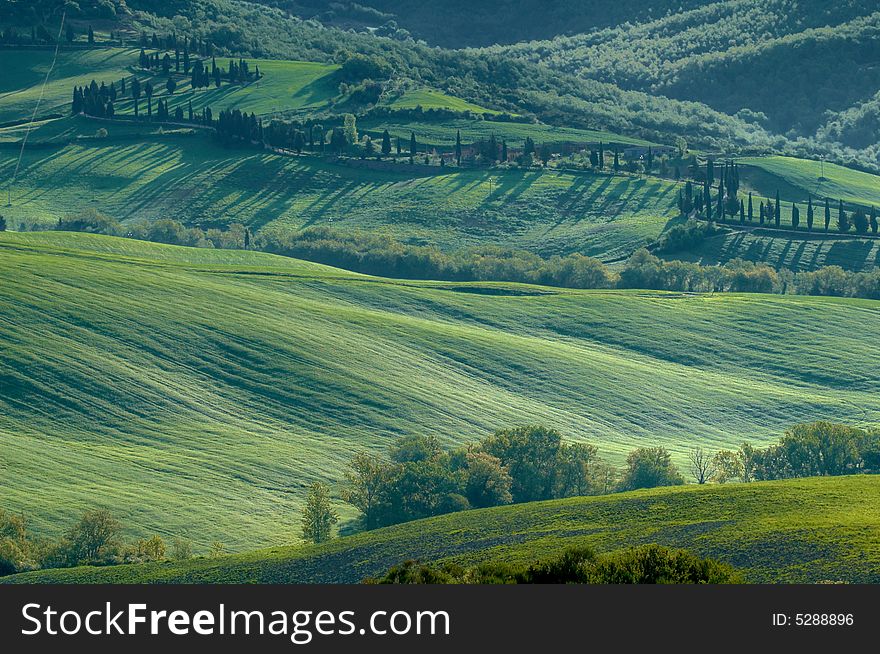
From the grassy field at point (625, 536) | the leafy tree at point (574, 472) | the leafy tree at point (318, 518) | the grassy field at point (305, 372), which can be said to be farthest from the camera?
the grassy field at point (305, 372)

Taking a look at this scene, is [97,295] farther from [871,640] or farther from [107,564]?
[871,640]

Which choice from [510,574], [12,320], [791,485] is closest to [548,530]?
[791,485]

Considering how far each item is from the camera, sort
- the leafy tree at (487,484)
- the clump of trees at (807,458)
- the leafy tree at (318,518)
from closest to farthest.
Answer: the leafy tree at (318,518)
the leafy tree at (487,484)
the clump of trees at (807,458)

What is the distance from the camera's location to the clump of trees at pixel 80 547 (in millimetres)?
89188

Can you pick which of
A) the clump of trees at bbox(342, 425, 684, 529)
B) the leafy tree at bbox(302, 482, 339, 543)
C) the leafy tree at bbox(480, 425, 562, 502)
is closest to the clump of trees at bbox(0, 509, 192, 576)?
the leafy tree at bbox(302, 482, 339, 543)

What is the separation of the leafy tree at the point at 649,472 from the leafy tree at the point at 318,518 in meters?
24.5

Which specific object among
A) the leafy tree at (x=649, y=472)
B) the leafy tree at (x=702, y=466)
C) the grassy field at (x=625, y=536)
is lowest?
the leafy tree at (x=702, y=466)

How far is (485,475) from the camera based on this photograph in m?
108

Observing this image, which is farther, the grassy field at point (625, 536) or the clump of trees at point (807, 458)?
the clump of trees at point (807, 458)

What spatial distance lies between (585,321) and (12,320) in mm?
66125

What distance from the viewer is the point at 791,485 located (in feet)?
288

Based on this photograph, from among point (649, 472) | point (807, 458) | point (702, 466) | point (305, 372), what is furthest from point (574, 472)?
point (305, 372)

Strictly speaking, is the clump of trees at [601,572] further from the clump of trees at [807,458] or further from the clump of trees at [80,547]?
the clump of trees at [807,458]

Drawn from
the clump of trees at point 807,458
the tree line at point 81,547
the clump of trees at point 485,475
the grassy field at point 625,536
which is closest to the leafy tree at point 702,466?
the clump of trees at point 807,458
